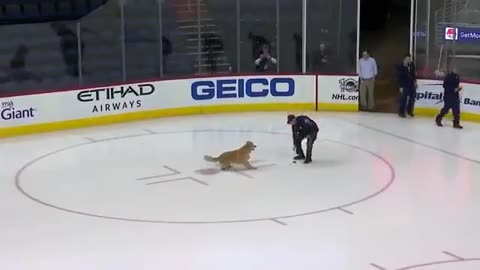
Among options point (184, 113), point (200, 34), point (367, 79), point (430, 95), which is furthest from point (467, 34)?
point (184, 113)

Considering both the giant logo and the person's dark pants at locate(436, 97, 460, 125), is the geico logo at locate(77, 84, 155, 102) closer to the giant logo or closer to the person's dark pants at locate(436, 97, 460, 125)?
the giant logo

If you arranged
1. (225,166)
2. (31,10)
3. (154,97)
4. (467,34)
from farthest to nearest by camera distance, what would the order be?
(31,10) < (467,34) < (154,97) < (225,166)

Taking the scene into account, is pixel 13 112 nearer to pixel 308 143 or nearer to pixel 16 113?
pixel 16 113

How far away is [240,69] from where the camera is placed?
18.1m

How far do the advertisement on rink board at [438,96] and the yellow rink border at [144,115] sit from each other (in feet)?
6.40

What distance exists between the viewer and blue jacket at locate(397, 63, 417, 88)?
16109 mm

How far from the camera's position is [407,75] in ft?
52.9

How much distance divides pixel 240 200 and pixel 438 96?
22.0ft

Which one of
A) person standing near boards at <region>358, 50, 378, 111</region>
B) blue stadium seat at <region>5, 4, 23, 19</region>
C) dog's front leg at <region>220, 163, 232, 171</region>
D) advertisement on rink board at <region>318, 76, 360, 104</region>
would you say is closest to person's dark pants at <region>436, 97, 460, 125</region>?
person standing near boards at <region>358, 50, 378, 111</region>

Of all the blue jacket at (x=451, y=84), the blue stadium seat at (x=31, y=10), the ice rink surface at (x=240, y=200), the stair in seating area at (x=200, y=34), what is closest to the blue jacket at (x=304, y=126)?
the ice rink surface at (x=240, y=200)

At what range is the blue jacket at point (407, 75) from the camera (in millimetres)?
16109

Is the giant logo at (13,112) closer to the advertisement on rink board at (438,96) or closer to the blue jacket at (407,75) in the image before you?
the blue jacket at (407,75)

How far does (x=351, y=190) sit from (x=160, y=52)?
25.2ft

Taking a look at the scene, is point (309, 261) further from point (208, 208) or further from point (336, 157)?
point (336, 157)
